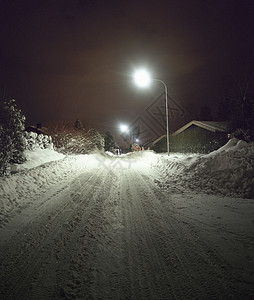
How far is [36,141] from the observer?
49.8 ft

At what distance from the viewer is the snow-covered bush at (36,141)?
1367cm

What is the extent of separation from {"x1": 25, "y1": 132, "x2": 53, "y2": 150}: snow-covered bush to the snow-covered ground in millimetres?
8549

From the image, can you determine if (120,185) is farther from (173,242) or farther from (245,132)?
(245,132)

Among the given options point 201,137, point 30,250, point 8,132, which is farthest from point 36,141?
point 201,137

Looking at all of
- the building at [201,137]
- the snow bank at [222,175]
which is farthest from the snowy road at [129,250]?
the building at [201,137]

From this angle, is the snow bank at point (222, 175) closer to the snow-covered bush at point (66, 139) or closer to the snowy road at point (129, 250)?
the snowy road at point (129, 250)

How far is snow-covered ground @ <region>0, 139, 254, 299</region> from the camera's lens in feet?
7.11

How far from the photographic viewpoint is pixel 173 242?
3135mm

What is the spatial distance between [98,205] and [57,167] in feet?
20.6

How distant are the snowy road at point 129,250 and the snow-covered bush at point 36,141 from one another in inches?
411

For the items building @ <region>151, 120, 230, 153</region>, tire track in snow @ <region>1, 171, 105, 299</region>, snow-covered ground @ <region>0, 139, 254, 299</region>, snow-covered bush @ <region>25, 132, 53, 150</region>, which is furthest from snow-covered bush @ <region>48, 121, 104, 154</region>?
tire track in snow @ <region>1, 171, 105, 299</region>

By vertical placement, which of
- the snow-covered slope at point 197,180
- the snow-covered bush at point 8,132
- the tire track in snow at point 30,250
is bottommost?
the tire track in snow at point 30,250

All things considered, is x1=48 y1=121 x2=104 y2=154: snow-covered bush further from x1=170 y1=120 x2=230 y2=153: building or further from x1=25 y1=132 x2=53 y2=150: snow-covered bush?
x1=170 y1=120 x2=230 y2=153: building

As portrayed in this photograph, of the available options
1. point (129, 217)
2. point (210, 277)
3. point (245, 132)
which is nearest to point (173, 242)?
point (210, 277)
